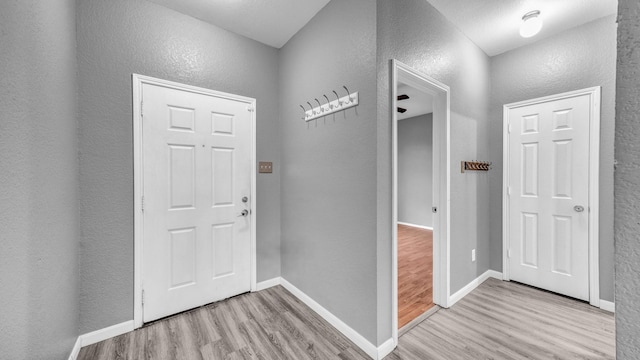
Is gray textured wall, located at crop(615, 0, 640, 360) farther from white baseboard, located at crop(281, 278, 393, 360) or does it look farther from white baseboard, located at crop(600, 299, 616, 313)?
white baseboard, located at crop(600, 299, 616, 313)

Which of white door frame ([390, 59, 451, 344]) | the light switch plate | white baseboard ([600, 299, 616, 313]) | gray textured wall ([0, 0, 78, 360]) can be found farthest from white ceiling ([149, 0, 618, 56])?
white baseboard ([600, 299, 616, 313])

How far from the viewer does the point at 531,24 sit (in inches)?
82.9

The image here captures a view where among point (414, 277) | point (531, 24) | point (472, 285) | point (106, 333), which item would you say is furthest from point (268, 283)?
point (531, 24)

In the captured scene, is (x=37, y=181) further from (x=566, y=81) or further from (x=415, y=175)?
(x=415, y=175)

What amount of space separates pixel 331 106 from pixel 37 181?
5.95 ft

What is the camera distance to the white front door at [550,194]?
2342mm

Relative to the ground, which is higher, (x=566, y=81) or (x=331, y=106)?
(x=566, y=81)

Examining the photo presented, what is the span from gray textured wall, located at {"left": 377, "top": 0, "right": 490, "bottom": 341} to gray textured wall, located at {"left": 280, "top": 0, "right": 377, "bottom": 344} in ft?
0.27

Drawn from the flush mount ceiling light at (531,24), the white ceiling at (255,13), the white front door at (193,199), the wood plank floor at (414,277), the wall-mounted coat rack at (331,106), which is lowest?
the wood plank floor at (414,277)

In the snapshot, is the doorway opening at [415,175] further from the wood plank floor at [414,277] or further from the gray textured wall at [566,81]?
the gray textured wall at [566,81]

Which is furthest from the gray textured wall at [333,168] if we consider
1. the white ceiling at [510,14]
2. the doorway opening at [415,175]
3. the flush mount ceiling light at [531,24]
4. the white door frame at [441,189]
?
the doorway opening at [415,175]

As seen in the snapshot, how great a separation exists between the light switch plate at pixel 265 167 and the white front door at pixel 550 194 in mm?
2793

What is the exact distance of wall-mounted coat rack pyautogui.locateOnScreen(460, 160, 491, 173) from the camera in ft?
8.27

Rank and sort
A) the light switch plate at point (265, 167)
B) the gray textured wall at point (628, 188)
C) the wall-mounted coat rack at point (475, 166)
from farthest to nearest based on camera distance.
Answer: the light switch plate at point (265, 167) < the wall-mounted coat rack at point (475, 166) < the gray textured wall at point (628, 188)
